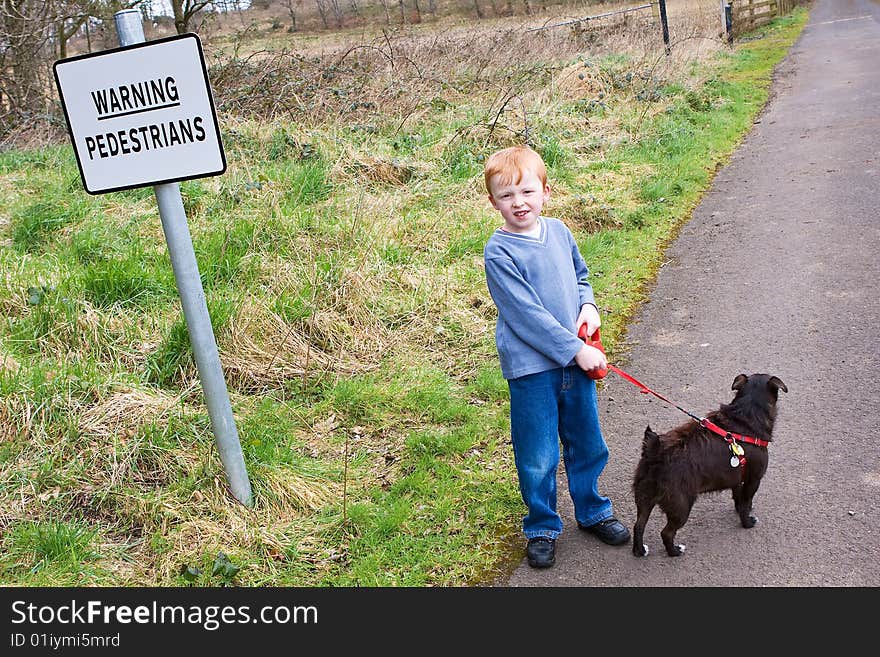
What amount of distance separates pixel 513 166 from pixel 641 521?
157 centimetres

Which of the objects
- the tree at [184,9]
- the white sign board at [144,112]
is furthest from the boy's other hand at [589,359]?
the tree at [184,9]

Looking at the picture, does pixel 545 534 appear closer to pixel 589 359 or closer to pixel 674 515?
pixel 674 515

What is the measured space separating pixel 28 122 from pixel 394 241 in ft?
21.9

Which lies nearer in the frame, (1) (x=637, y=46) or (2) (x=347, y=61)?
(2) (x=347, y=61)

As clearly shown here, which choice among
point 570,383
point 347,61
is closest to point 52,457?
point 570,383

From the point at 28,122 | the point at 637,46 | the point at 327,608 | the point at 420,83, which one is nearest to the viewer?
the point at 327,608

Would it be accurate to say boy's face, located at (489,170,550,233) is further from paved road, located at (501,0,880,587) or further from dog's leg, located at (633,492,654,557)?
paved road, located at (501,0,880,587)

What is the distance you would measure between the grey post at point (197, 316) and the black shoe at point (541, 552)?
4.45ft

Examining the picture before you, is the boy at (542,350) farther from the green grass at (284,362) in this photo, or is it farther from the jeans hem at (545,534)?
the green grass at (284,362)

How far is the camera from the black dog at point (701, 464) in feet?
11.5

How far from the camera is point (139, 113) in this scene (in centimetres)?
334

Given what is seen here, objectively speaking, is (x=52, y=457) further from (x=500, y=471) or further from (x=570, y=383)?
(x=570, y=383)

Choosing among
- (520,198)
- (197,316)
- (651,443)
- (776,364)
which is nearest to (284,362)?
(197,316)

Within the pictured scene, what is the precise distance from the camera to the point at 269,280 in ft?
20.1
